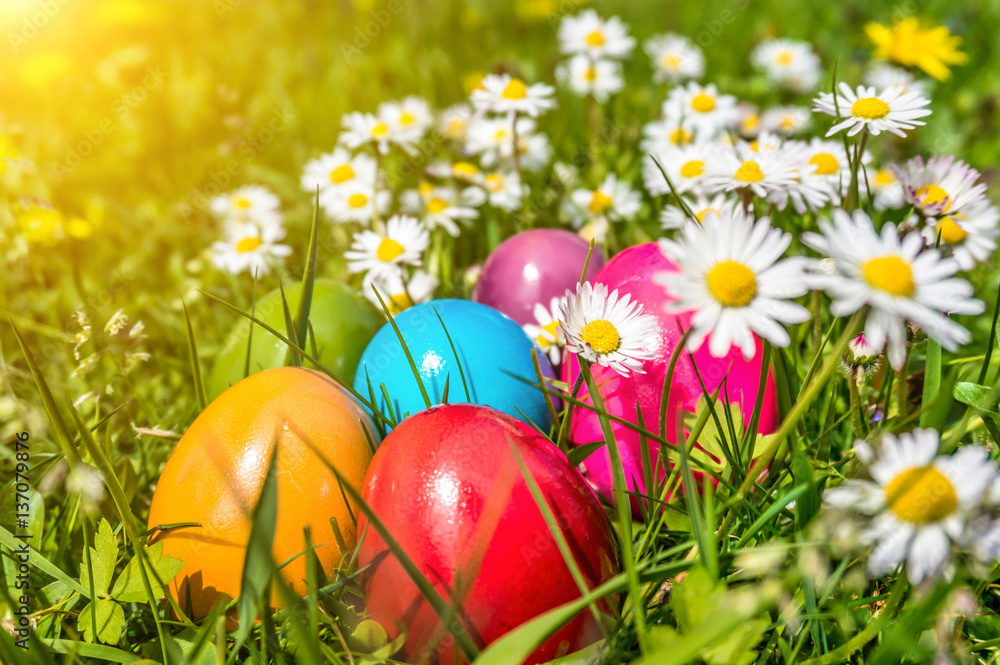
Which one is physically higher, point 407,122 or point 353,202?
point 407,122

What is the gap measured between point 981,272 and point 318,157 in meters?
1.94

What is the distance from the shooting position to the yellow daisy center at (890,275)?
57cm

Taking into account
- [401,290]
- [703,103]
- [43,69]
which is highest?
[43,69]

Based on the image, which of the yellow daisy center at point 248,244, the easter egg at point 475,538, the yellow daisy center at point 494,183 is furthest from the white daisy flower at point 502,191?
the easter egg at point 475,538

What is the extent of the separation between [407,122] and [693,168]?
770 mm

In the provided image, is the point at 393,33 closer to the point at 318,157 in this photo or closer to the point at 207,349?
the point at 318,157

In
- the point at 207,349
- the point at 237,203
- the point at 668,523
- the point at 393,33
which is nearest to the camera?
the point at 668,523

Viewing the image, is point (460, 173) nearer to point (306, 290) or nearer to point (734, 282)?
point (306, 290)

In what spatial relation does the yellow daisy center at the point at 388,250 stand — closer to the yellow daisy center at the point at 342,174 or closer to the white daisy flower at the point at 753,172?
the yellow daisy center at the point at 342,174

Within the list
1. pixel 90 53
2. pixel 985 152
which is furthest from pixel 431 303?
pixel 90 53

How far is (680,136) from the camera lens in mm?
1669

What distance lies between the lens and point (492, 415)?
0.85 meters

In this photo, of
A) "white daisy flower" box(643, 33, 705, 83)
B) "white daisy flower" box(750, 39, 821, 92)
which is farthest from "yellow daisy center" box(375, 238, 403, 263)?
"white daisy flower" box(750, 39, 821, 92)

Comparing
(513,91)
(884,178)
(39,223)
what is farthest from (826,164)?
(39,223)
